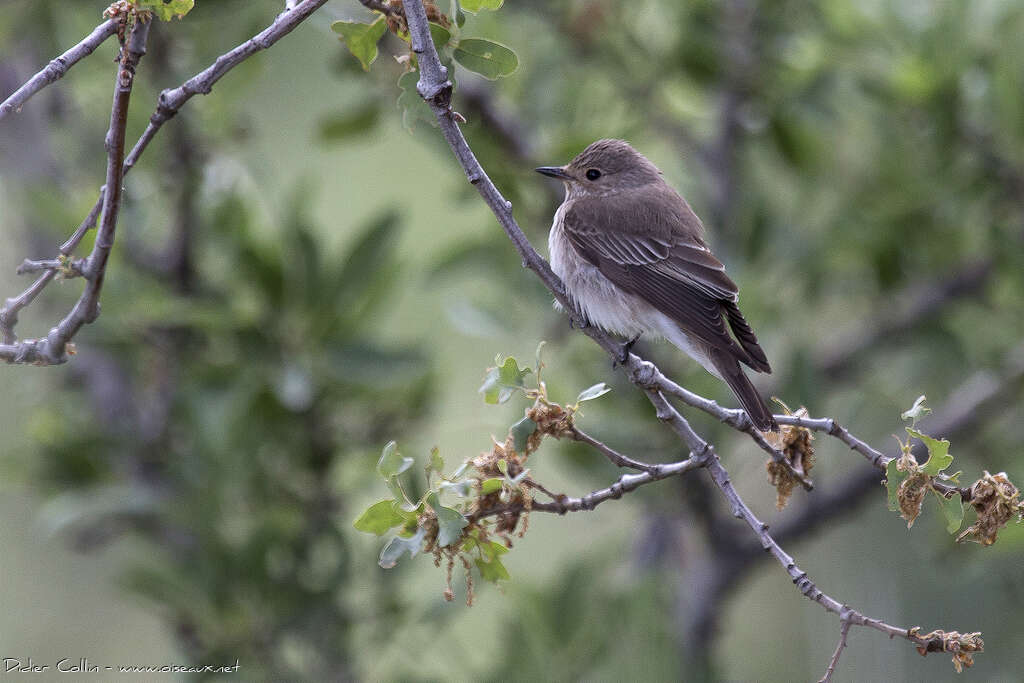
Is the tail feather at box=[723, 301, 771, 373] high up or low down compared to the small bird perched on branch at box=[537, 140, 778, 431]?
down

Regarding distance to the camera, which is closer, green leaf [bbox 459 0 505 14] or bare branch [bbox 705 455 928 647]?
bare branch [bbox 705 455 928 647]

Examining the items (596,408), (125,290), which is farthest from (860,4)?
(125,290)

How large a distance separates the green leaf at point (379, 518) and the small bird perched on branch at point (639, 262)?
168 cm

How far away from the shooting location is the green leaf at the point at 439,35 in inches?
99.8

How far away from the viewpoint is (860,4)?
4949 millimetres

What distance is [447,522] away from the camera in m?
2.27

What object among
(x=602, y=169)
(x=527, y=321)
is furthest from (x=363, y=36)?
(x=527, y=321)

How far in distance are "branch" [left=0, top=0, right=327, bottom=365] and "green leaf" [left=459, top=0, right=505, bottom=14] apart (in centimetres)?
33

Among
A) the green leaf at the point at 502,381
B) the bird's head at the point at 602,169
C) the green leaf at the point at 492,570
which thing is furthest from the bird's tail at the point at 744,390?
the bird's head at the point at 602,169

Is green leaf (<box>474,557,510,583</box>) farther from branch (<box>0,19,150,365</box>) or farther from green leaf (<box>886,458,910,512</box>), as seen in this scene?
branch (<box>0,19,150,365</box>)

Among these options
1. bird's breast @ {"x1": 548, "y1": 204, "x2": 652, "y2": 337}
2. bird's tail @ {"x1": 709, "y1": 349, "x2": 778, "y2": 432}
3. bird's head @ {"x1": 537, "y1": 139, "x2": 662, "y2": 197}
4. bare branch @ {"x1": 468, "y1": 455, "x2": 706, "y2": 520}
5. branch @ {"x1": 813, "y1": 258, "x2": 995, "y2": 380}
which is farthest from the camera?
branch @ {"x1": 813, "y1": 258, "x2": 995, "y2": 380}

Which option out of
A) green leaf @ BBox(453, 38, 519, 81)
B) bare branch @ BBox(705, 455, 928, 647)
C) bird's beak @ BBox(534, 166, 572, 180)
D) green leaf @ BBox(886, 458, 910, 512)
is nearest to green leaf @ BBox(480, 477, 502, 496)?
bare branch @ BBox(705, 455, 928, 647)

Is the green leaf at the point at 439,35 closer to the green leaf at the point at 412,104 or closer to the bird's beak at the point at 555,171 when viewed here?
the green leaf at the point at 412,104

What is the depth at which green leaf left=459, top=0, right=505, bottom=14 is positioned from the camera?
244 cm
